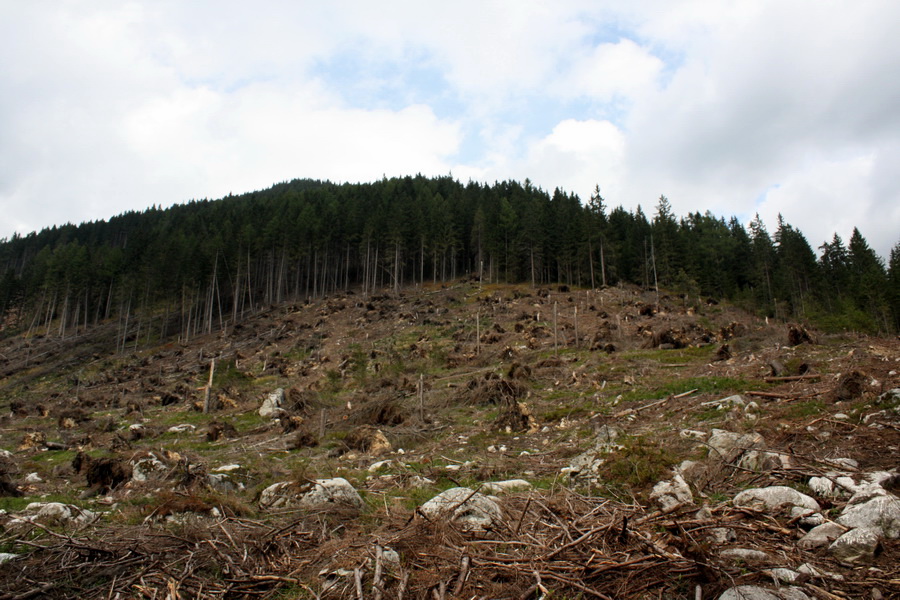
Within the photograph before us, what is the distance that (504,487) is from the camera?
24.5ft

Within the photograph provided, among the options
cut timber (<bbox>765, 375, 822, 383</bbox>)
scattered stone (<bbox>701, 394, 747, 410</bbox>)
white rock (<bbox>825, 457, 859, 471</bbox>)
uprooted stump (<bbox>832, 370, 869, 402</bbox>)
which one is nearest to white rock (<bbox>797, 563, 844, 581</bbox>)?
white rock (<bbox>825, 457, 859, 471</bbox>)

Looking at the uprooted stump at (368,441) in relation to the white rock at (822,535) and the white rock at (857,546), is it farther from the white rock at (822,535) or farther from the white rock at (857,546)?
the white rock at (857,546)

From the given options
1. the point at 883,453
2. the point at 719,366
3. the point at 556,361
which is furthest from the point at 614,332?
the point at 883,453

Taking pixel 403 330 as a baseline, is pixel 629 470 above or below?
below

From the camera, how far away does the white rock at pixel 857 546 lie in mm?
3770

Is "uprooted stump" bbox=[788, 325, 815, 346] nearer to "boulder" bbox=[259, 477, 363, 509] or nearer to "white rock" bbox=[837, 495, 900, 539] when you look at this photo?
"white rock" bbox=[837, 495, 900, 539]

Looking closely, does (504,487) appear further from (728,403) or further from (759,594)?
(728,403)

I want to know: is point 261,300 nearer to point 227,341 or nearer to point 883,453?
point 227,341

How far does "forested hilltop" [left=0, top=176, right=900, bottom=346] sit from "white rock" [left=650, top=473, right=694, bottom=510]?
53.7 m

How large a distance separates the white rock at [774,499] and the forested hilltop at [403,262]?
54.0 metres

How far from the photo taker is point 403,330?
41.6m

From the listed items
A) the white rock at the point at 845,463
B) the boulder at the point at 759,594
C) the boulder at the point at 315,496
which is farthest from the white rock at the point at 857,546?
the boulder at the point at 315,496

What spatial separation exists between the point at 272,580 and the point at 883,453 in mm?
8402

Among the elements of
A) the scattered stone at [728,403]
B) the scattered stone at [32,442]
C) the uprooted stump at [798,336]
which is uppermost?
the uprooted stump at [798,336]
